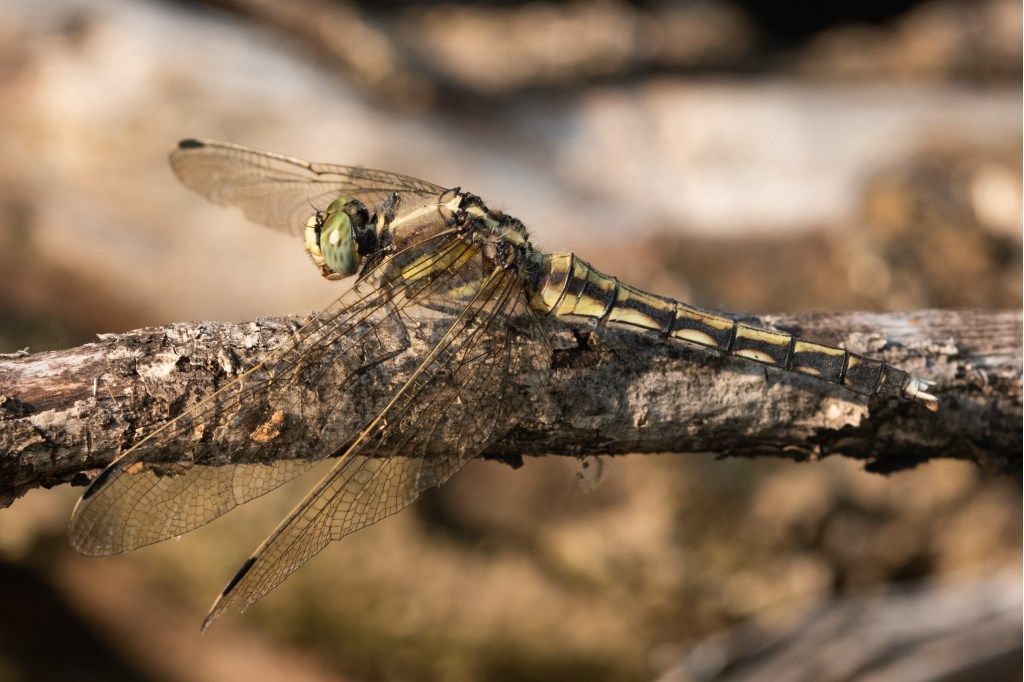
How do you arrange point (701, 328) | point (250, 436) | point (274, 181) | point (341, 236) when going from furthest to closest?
point (274, 181)
point (341, 236)
point (701, 328)
point (250, 436)

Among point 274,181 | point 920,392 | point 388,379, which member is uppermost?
point 274,181

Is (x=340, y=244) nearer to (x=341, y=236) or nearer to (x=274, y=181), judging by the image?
(x=341, y=236)

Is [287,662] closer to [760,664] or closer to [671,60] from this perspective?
[760,664]

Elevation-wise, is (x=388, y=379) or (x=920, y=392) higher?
(x=920, y=392)

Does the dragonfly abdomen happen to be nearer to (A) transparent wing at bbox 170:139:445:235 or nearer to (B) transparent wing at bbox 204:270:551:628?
(B) transparent wing at bbox 204:270:551:628

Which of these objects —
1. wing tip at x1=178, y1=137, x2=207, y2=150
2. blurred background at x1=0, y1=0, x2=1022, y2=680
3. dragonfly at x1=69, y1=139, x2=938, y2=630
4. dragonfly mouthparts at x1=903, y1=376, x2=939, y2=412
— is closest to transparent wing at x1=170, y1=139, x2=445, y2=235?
wing tip at x1=178, y1=137, x2=207, y2=150

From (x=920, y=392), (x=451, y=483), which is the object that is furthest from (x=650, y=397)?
(x=451, y=483)

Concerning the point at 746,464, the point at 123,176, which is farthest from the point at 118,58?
the point at 746,464
